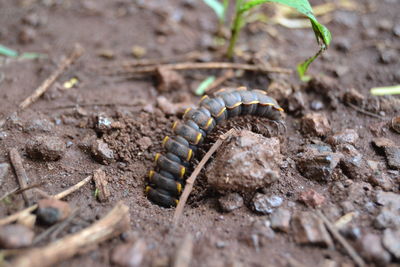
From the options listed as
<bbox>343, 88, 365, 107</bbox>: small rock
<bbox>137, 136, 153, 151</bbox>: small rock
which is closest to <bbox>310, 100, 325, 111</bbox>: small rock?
<bbox>343, 88, 365, 107</bbox>: small rock

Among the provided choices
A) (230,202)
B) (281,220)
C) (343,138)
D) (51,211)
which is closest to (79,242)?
(51,211)

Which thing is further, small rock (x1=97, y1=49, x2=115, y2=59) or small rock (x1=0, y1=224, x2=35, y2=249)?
small rock (x1=97, y1=49, x2=115, y2=59)

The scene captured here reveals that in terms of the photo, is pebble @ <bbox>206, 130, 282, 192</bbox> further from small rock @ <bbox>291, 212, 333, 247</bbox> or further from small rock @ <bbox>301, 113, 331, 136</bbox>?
small rock @ <bbox>301, 113, 331, 136</bbox>

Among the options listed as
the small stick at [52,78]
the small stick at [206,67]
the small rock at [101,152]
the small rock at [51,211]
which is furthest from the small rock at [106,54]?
the small rock at [51,211]

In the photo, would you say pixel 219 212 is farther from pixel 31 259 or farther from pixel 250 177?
pixel 31 259

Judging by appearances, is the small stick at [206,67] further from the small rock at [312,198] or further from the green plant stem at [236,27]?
the small rock at [312,198]

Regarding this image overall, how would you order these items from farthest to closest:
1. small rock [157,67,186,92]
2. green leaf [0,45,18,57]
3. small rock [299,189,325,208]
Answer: green leaf [0,45,18,57] < small rock [157,67,186,92] < small rock [299,189,325,208]

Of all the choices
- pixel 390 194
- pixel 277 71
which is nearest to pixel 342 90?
pixel 277 71
